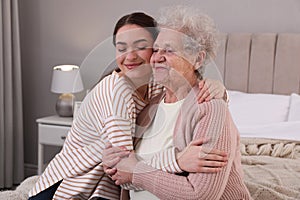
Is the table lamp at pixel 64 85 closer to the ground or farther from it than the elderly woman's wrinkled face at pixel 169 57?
closer to the ground

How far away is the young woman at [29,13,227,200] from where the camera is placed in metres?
1.61

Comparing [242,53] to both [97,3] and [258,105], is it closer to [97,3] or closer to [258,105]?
[258,105]

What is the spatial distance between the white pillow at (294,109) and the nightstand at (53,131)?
57.8 inches

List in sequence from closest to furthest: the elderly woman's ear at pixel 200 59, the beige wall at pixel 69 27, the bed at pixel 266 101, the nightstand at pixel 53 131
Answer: the elderly woman's ear at pixel 200 59, the bed at pixel 266 101, the beige wall at pixel 69 27, the nightstand at pixel 53 131

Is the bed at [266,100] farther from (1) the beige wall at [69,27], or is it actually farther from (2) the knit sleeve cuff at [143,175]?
(2) the knit sleeve cuff at [143,175]

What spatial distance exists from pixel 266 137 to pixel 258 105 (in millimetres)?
340

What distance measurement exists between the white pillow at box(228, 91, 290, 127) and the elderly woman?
5.06 ft

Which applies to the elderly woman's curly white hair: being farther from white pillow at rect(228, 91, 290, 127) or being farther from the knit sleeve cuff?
white pillow at rect(228, 91, 290, 127)

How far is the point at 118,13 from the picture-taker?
4074mm

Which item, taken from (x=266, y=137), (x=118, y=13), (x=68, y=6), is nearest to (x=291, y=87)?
(x=266, y=137)

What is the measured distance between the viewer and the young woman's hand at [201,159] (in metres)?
1.52

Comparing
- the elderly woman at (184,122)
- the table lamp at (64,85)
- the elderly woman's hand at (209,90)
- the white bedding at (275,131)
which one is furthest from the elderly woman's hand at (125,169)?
the table lamp at (64,85)

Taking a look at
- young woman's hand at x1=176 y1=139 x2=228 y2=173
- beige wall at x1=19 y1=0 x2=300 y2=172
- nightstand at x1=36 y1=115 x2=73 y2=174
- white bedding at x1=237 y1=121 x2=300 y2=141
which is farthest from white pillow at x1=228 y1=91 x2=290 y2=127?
young woman's hand at x1=176 y1=139 x2=228 y2=173

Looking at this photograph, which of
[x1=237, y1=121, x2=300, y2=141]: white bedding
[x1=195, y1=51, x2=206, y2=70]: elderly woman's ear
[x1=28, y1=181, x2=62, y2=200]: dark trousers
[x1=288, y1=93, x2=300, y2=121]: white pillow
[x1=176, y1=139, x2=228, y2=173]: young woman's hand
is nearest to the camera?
[x1=176, y1=139, x2=228, y2=173]: young woman's hand
